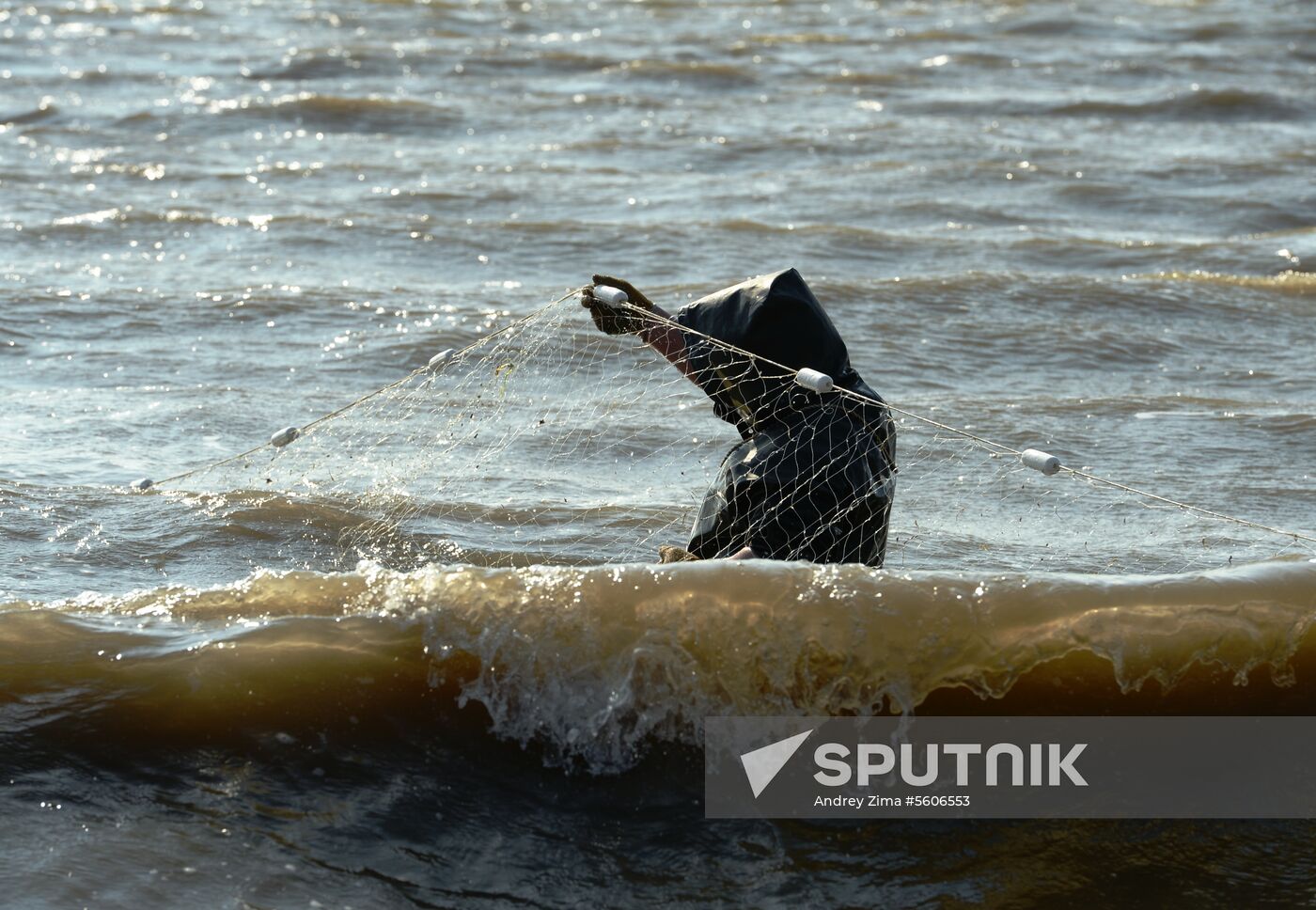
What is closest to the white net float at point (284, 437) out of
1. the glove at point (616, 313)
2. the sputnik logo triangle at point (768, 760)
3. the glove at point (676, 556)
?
the glove at point (616, 313)

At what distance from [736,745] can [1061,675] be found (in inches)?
43.1

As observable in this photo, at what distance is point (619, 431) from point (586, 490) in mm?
878

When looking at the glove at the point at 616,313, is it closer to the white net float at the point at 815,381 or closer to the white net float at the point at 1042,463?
the white net float at the point at 815,381

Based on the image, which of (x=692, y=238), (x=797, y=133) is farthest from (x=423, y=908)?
(x=797, y=133)

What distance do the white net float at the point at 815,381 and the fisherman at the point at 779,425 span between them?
144 mm

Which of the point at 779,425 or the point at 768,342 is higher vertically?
the point at 768,342

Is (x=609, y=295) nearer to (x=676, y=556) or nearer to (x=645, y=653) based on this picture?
(x=676, y=556)

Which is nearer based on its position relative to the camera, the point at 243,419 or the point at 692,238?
the point at 243,419

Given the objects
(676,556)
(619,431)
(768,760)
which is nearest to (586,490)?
(619,431)

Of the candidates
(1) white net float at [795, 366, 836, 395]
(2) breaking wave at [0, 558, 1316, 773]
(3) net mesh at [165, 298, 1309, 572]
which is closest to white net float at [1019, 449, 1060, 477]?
(2) breaking wave at [0, 558, 1316, 773]

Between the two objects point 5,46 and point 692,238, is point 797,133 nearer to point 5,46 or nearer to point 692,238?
point 692,238

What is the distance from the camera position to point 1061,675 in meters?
5.45

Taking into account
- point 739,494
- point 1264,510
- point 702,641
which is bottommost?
point 1264,510

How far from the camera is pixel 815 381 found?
5.26 m
